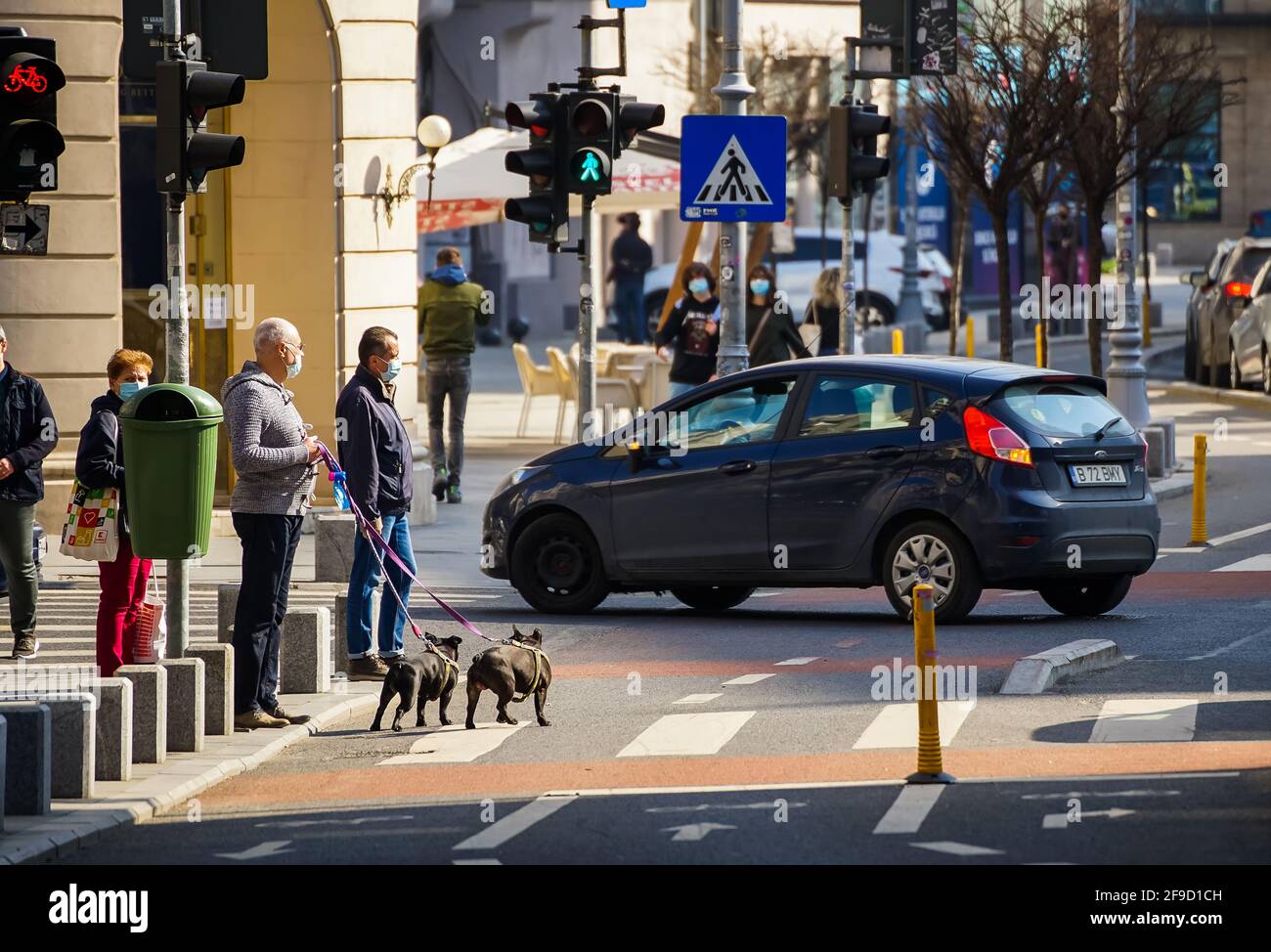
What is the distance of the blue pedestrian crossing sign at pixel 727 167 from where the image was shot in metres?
18.0

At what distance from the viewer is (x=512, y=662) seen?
11.2 m

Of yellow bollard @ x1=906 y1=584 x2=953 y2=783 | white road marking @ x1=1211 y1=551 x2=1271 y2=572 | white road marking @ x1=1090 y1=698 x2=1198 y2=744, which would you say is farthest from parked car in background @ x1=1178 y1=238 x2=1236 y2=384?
yellow bollard @ x1=906 y1=584 x2=953 y2=783

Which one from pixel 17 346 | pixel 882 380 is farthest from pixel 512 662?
pixel 17 346

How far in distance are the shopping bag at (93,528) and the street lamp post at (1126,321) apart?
13293mm

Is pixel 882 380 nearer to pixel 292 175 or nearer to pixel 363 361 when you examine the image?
pixel 363 361

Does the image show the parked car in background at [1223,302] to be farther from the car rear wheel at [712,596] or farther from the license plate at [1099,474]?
the license plate at [1099,474]

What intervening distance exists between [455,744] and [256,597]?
3.73 ft

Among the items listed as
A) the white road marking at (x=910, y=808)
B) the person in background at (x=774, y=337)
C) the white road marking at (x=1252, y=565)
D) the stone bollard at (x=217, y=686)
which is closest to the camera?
the white road marking at (x=910, y=808)

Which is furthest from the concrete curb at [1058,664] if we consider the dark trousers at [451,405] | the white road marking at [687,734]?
the dark trousers at [451,405]

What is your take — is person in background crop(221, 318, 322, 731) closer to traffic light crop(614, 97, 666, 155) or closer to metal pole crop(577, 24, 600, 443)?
metal pole crop(577, 24, 600, 443)

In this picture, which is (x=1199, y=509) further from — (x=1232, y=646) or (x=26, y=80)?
(x=26, y=80)

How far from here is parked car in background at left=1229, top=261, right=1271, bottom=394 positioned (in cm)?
3057
